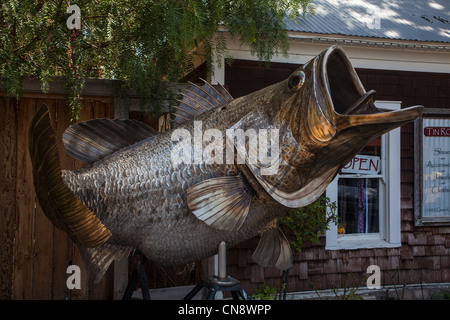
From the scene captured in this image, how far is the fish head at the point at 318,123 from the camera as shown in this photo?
1708mm

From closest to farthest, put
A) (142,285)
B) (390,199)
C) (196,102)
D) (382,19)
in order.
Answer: (196,102) < (142,285) < (390,199) < (382,19)

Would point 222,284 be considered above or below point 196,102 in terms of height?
below

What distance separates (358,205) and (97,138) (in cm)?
353

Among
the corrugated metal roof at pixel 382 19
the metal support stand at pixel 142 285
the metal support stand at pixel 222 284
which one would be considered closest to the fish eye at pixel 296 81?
the metal support stand at pixel 222 284

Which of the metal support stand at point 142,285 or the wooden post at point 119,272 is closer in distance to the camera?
the metal support stand at point 142,285

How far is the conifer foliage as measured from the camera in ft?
9.02

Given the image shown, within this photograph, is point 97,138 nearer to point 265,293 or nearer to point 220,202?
point 220,202

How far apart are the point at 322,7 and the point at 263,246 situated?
4201mm

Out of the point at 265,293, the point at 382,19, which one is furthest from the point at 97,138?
the point at 382,19

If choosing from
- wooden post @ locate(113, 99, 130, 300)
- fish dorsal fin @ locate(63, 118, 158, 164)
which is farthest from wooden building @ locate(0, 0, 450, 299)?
fish dorsal fin @ locate(63, 118, 158, 164)

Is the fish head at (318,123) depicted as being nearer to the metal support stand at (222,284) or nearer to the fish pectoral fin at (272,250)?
the fish pectoral fin at (272,250)

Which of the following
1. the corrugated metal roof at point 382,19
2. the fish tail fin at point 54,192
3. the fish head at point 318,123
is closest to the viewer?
the fish tail fin at point 54,192

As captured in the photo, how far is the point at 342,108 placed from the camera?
1921 millimetres

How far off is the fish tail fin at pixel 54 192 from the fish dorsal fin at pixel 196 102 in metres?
0.76
